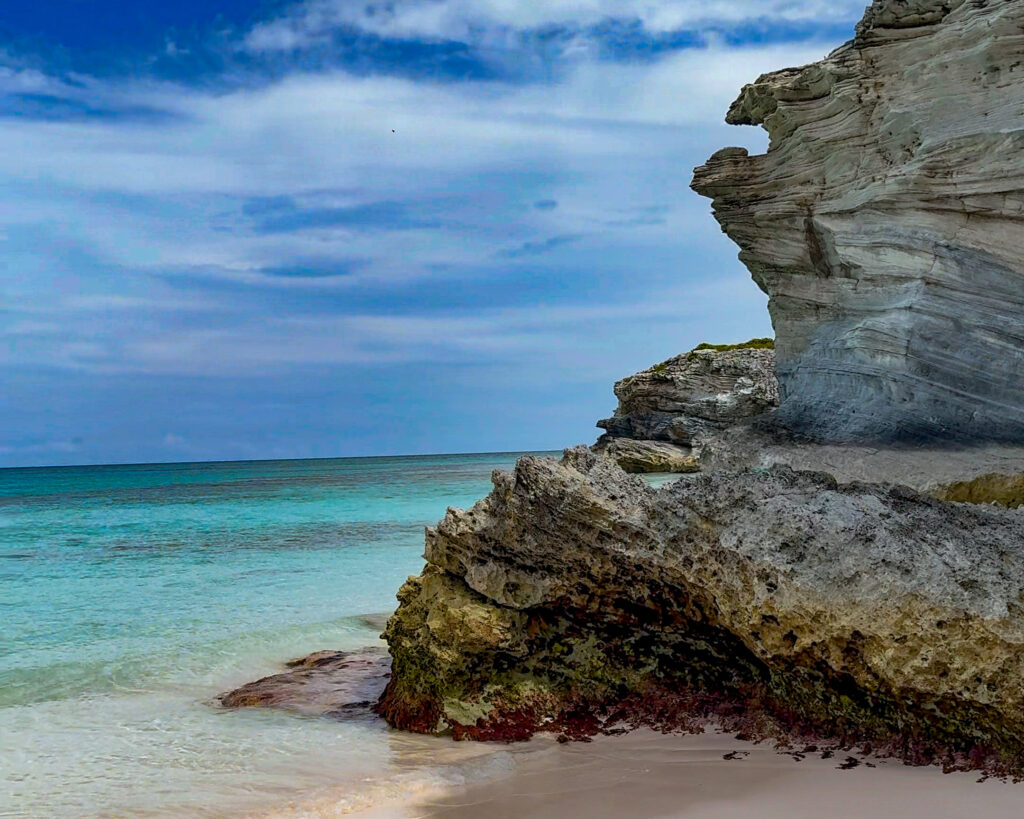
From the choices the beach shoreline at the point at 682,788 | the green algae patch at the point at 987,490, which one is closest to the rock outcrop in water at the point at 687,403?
the green algae patch at the point at 987,490

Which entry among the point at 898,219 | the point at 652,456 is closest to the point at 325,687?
the point at 898,219

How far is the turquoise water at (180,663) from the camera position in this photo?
556 centimetres

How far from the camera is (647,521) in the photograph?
560 centimetres

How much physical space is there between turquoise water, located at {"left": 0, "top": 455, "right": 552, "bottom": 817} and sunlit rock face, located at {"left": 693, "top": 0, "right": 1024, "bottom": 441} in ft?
24.8

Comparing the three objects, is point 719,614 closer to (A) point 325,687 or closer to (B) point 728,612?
(B) point 728,612

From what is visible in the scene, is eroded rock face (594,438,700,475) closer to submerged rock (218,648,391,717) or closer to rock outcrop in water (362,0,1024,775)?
rock outcrop in water (362,0,1024,775)

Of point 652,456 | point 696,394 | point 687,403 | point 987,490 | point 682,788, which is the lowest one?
point 682,788

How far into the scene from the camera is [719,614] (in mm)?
5285

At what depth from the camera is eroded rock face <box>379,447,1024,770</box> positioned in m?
4.58

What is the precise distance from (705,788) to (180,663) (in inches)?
241

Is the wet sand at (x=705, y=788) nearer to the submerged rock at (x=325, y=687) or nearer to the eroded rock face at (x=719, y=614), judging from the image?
the eroded rock face at (x=719, y=614)

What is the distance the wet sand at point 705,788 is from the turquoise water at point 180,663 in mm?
595

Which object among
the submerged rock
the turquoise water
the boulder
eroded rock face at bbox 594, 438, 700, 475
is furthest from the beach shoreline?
the boulder

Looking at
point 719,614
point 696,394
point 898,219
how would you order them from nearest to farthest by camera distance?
1. point 719,614
2. point 898,219
3. point 696,394
